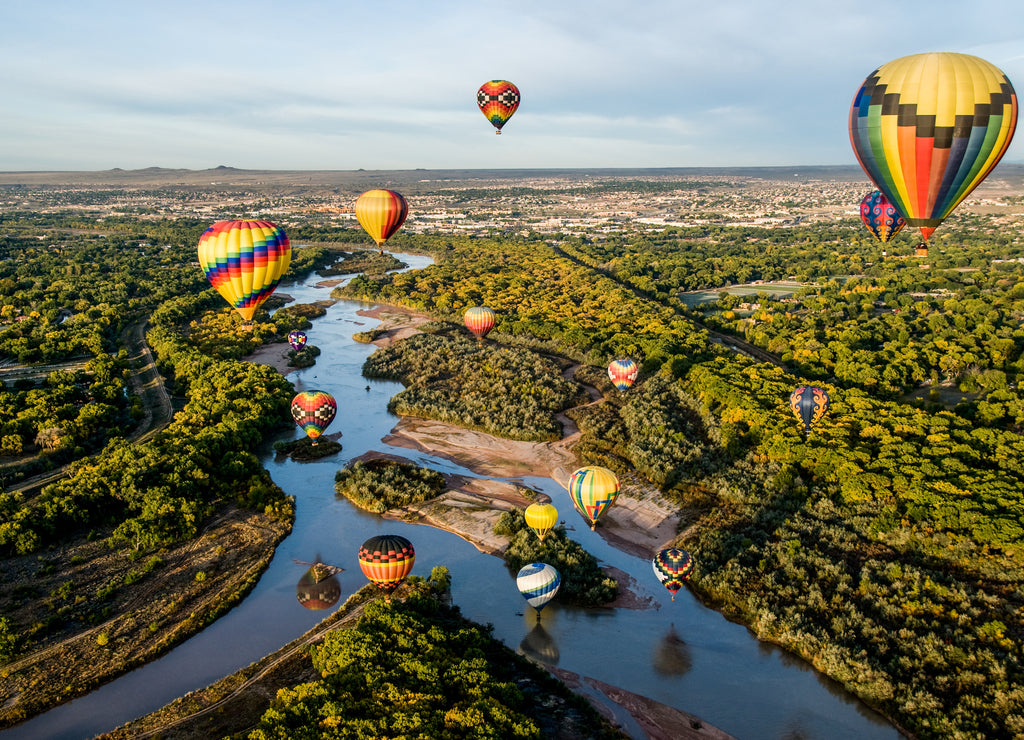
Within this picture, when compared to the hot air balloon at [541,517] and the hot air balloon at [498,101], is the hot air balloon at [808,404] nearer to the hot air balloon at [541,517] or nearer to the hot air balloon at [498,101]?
the hot air balloon at [541,517]

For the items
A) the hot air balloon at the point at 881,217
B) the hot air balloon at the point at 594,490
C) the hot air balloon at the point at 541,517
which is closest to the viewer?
the hot air balloon at the point at 541,517

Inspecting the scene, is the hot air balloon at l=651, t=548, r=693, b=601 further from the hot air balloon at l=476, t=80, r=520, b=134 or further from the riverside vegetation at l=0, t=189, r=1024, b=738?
the hot air balloon at l=476, t=80, r=520, b=134

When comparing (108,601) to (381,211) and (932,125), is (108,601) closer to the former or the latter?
(381,211)

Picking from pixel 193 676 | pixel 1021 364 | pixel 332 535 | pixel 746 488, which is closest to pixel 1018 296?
pixel 1021 364

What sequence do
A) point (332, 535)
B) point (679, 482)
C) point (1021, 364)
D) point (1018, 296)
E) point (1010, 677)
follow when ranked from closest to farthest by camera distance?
point (1010, 677), point (332, 535), point (679, 482), point (1021, 364), point (1018, 296)

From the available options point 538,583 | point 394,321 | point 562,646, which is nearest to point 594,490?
point 538,583

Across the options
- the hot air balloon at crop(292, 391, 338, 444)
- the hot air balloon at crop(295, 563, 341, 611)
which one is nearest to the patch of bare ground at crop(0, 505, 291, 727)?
the hot air balloon at crop(295, 563, 341, 611)

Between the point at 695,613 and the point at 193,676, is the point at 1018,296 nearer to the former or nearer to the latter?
the point at 695,613

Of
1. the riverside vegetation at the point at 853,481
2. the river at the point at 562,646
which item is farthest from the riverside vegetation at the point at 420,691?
the riverside vegetation at the point at 853,481
